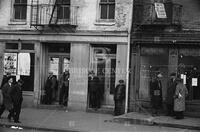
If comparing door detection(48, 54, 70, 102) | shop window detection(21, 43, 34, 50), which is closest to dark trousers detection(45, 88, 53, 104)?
door detection(48, 54, 70, 102)

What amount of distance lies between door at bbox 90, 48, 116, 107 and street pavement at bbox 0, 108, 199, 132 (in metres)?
1.27

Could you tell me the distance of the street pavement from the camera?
17.0 meters

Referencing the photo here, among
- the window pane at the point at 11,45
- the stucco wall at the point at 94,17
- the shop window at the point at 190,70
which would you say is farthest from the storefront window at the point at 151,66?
the window pane at the point at 11,45

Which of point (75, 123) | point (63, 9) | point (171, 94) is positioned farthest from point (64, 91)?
point (171, 94)

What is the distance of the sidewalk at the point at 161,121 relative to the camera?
17.8 metres

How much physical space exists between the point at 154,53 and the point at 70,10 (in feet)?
15.9

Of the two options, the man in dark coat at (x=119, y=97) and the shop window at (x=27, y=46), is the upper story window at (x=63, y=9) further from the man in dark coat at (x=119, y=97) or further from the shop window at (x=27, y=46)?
the man in dark coat at (x=119, y=97)

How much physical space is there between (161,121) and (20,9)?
10275mm

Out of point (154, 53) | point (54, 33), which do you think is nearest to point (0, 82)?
point (54, 33)

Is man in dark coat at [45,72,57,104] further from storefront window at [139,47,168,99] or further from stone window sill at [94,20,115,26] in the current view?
storefront window at [139,47,168,99]

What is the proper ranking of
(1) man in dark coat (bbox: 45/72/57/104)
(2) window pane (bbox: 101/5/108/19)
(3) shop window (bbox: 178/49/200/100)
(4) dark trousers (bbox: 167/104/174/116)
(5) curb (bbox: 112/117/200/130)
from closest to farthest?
(5) curb (bbox: 112/117/200/130) → (4) dark trousers (bbox: 167/104/174/116) → (3) shop window (bbox: 178/49/200/100) → (2) window pane (bbox: 101/5/108/19) → (1) man in dark coat (bbox: 45/72/57/104)

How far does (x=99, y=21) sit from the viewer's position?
2242 cm

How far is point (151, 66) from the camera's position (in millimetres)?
21531

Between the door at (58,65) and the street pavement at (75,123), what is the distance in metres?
2.31
